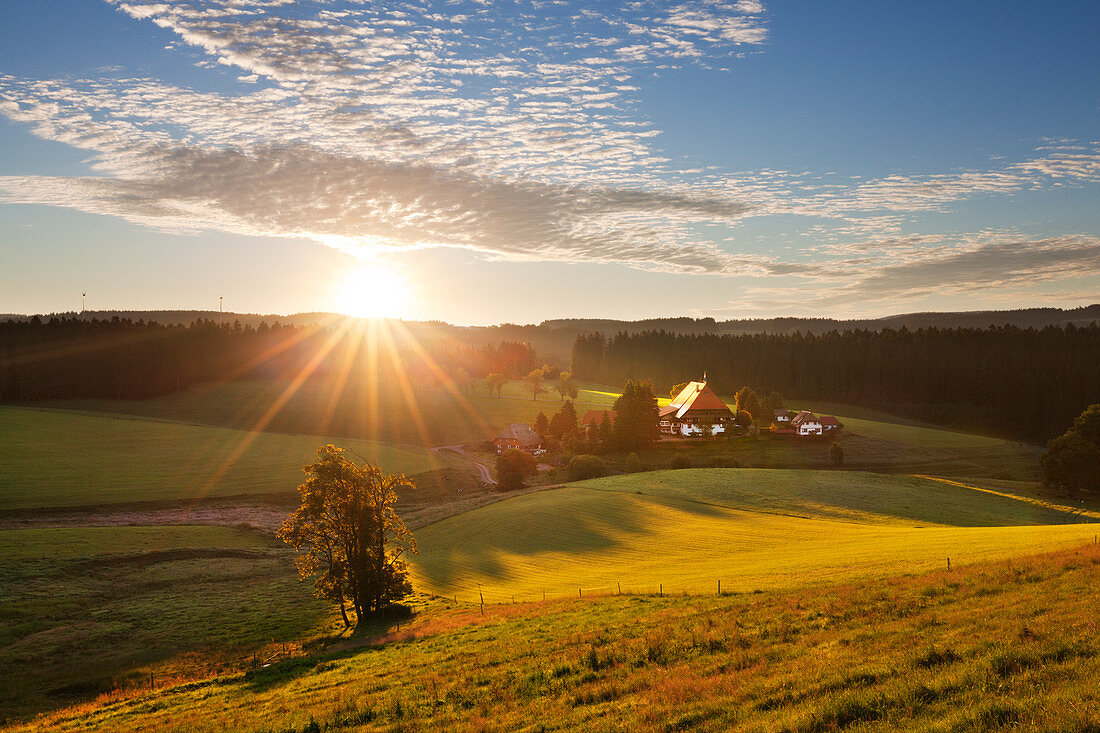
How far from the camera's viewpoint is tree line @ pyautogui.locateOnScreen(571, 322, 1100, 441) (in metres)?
121

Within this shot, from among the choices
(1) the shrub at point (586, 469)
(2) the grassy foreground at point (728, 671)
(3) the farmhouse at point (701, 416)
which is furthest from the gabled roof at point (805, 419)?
(2) the grassy foreground at point (728, 671)

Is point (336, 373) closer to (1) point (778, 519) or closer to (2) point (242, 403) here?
(2) point (242, 403)

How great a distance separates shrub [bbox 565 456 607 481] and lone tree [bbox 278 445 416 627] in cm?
4680

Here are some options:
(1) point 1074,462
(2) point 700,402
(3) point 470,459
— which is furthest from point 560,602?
(2) point 700,402

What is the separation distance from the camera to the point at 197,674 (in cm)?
2606

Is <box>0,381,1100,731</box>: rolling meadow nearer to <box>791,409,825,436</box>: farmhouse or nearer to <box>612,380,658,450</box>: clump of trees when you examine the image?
<box>791,409,825,436</box>: farmhouse

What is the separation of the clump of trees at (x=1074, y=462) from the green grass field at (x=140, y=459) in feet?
251

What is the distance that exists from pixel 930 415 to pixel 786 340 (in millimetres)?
50664

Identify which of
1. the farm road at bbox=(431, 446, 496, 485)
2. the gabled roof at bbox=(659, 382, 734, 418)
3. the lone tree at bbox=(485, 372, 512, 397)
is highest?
the lone tree at bbox=(485, 372, 512, 397)

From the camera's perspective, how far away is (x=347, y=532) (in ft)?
120

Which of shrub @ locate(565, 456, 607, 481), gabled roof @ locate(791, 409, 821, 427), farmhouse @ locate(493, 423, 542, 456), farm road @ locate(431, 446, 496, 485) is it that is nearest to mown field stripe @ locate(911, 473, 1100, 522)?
gabled roof @ locate(791, 409, 821, 427)

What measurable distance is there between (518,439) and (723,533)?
63.8 metres

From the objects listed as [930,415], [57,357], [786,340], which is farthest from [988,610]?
[786,340]

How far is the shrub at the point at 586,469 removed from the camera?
8194 centimetres
